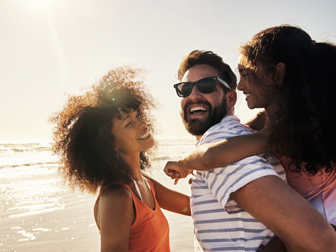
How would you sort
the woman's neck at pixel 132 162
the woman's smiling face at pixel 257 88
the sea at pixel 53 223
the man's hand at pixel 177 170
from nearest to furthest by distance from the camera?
the woman's smiling face at pixel 257 88, the man's hand at pixel 177 170, the woman's neck at pixel 132 162, the sea at pixel 53 223

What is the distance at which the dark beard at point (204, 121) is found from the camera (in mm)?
2957

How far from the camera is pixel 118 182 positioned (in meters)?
2.55

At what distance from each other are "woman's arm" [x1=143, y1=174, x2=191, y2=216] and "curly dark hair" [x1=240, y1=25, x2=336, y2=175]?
1666 millimetres

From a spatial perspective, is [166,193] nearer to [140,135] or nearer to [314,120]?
[140,135]

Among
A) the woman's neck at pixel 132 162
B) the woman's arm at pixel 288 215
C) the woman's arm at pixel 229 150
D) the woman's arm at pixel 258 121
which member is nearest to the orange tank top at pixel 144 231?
the woman's neck at pixel 132 162

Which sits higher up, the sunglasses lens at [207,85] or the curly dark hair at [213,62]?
the curly dark hair at [213,62]

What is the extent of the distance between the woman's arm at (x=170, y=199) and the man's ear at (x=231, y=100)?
1.14m

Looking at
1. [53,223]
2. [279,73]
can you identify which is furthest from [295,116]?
[53,223]

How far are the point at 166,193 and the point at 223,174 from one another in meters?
1.67

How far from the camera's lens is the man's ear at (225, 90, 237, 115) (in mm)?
3268

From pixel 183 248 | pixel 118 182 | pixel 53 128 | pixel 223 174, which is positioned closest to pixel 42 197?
pixel 183 248

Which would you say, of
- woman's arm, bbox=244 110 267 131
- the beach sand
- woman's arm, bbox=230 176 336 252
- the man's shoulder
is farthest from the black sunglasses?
the beach sand

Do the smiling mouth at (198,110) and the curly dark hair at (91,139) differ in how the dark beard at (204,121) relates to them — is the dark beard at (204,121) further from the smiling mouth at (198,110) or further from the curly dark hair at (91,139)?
the curly dark hair at (91,139)

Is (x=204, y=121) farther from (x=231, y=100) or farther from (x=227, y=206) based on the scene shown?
(x=227, y=206)
